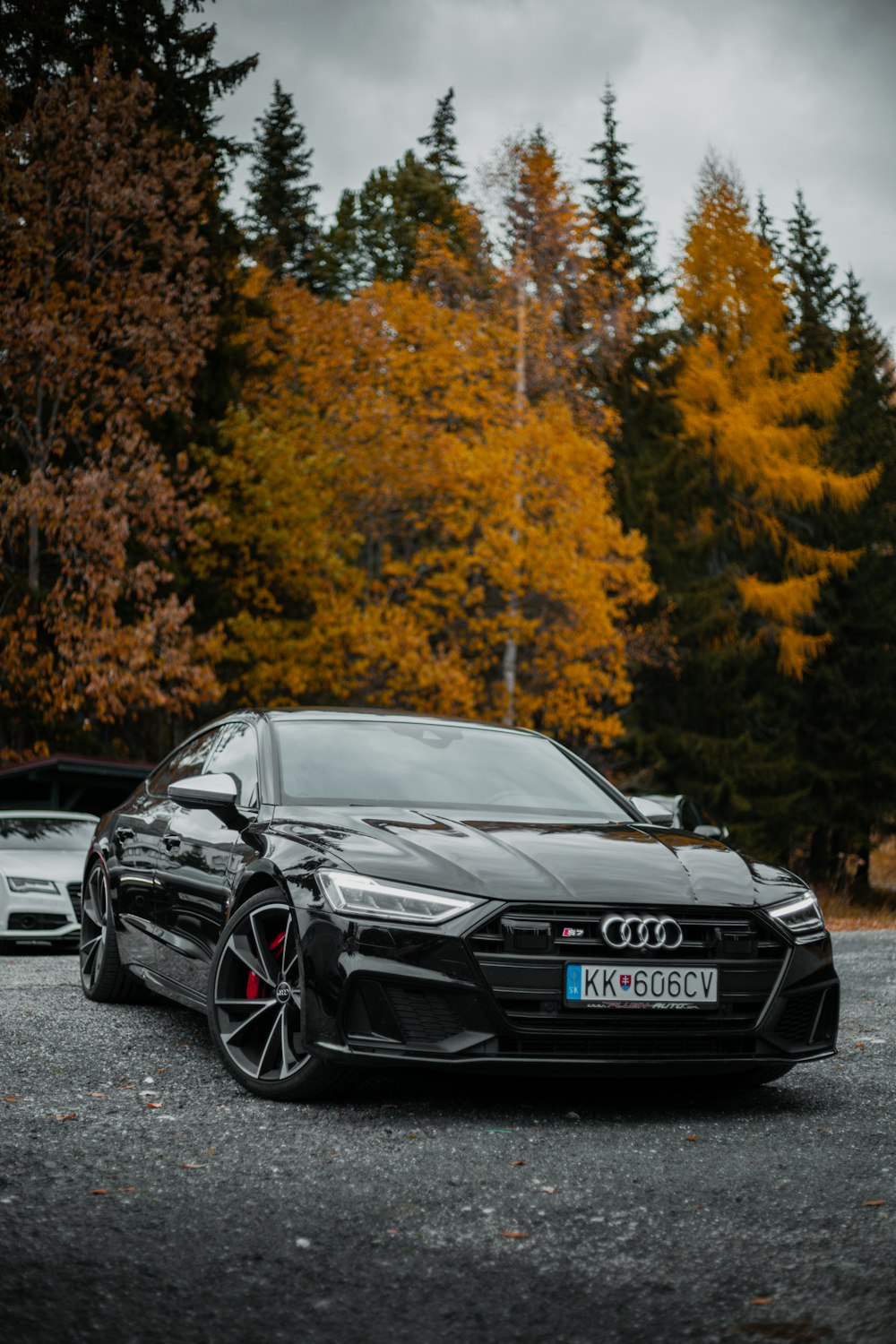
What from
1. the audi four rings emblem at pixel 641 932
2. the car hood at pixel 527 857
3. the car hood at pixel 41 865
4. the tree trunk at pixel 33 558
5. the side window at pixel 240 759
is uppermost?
the tree trunk at pixel 33 558

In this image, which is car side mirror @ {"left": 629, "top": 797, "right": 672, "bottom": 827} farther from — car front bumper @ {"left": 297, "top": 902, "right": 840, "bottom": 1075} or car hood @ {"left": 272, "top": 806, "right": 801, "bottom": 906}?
car front bumper @ {"left": 297, "top": 902, "right": 840, "bottom": 1075}

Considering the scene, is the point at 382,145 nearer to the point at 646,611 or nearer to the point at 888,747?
the point at 646,611

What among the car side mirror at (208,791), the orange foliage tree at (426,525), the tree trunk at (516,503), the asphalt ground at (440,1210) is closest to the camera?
the asphalt ground at (440,1210)

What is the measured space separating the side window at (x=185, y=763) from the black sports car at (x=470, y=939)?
1.04m

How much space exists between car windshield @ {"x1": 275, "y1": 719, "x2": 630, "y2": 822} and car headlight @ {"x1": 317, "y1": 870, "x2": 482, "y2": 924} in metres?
0.96

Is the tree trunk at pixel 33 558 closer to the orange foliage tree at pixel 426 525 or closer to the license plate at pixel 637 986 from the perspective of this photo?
the orange foliage tree at pixel 426 525

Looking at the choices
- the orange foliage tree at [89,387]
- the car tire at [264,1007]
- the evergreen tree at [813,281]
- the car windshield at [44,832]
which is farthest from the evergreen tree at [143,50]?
the car tire at [264,1007]

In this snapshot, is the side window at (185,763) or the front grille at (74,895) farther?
the front grille at (74,895)

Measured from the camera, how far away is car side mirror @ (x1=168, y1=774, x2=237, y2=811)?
5.50m

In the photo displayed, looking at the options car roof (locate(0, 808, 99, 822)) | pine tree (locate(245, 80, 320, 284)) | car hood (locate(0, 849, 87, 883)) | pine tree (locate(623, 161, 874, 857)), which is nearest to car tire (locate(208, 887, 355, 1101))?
car hood (locate(0, 849, 87, 883))

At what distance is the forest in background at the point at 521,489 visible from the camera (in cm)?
2614

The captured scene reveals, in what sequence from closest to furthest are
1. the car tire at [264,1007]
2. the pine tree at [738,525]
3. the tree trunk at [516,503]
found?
the car tire at [264,1007], the tree trunk at [516,503], the pine tree at [738,525]

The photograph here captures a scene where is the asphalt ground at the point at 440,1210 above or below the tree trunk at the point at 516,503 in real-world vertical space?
below

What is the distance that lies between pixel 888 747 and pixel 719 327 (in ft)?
33.9
